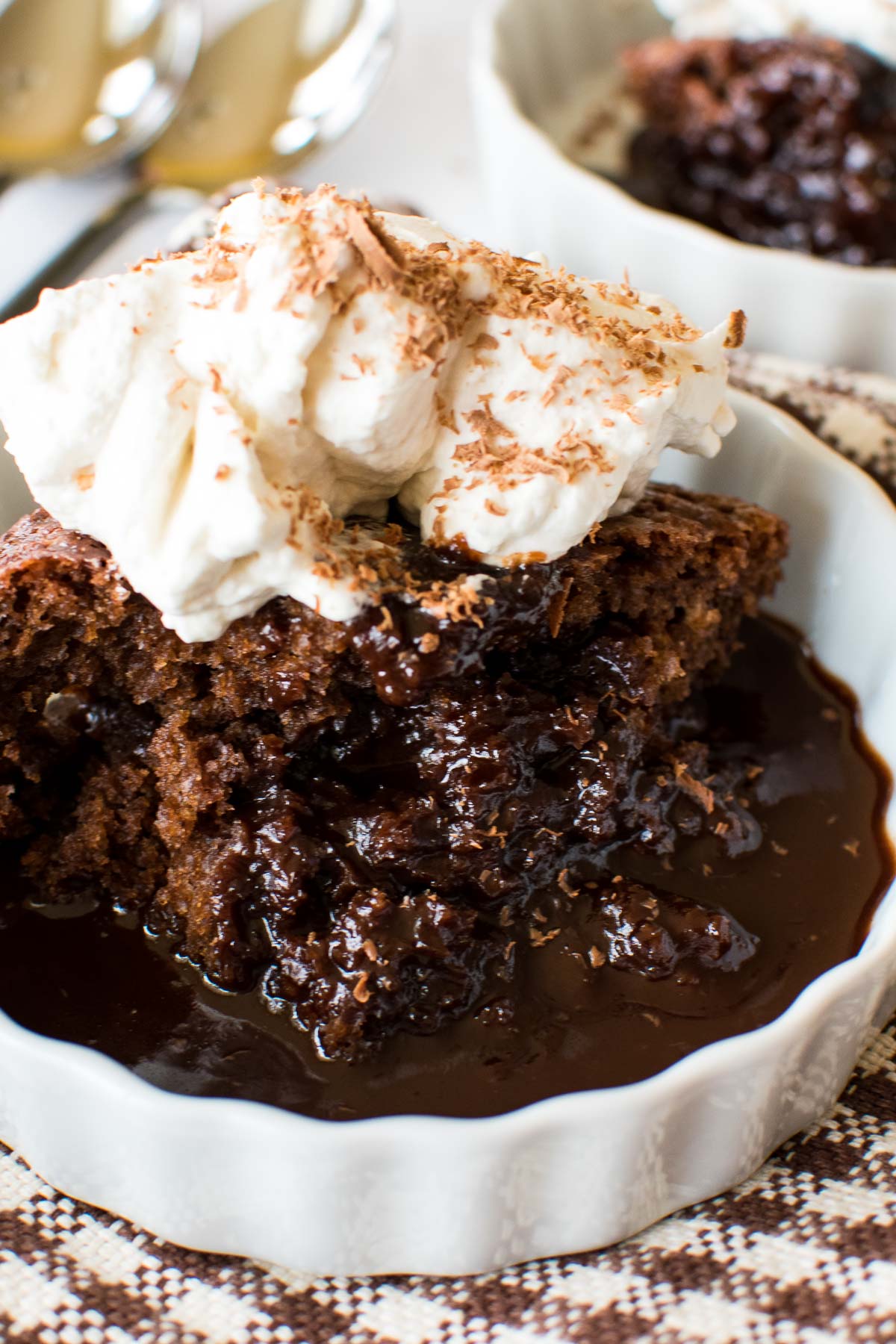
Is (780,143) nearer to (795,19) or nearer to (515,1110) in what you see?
(795,19)

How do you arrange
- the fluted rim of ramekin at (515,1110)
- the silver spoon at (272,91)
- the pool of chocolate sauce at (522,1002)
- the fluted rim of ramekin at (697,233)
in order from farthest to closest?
the silver spoon at (272,91), the fluted rim of ramekin at (697,233), the pool of chocolate sauce at (522,1002), the fluted rim of ramekin at (515,1110)

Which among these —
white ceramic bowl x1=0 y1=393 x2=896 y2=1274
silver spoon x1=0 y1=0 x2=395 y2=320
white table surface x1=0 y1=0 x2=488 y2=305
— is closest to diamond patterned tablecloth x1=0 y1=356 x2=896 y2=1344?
white ceramic bowl x1=0 y1=393 x2=896 y2=1274

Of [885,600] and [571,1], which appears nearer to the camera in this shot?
[885,600]

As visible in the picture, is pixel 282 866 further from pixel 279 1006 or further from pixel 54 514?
pixel 54 514

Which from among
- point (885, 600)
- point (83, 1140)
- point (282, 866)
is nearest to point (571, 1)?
point (885, 600)

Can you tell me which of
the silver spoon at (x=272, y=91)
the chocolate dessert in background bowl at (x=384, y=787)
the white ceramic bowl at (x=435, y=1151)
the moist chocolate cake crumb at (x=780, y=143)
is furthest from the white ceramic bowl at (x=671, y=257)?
the white ceramic bowl at (x=435, y=1151)

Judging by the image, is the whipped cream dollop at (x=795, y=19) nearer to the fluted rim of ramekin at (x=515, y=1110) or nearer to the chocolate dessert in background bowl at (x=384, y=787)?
the chocolate dessert in background bowl at (x=384, y=787)

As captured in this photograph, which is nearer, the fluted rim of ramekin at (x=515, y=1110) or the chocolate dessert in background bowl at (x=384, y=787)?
the fluted rim of ramekin at (x=515, y=1110)
